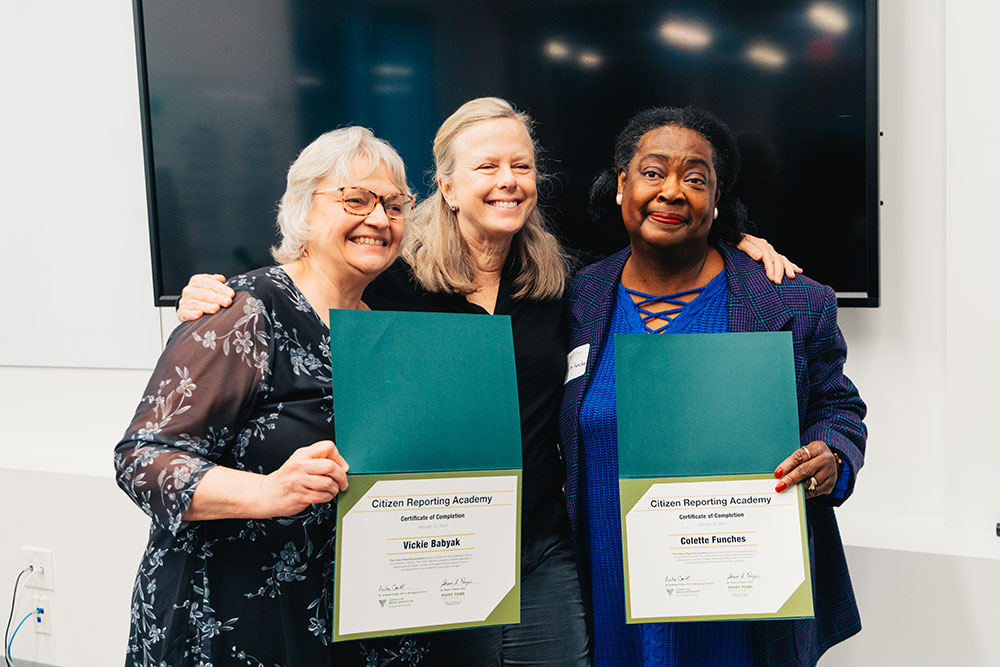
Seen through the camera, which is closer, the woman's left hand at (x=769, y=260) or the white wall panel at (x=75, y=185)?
the woman's left hand at (x=769, y=260)

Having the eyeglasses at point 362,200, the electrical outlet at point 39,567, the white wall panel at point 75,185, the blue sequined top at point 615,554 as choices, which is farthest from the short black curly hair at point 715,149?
the electrical outlet at point 39,567

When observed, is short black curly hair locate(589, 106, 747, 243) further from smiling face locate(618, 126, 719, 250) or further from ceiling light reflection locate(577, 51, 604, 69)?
ceiling light reflection locate(577, 51, 604, 69)

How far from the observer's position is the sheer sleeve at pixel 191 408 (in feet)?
3.27

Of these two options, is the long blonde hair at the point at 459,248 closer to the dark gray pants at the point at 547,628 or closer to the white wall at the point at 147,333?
the dark gray pants at the point at 547,628

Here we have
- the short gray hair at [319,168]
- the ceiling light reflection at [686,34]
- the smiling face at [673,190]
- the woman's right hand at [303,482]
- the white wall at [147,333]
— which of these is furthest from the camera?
the ceiling light reflection at [686,34]

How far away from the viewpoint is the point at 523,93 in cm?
197

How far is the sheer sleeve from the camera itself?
3.27 feet

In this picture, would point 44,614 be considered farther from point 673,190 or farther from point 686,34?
point 686,34

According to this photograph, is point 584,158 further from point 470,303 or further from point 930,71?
point 930,71

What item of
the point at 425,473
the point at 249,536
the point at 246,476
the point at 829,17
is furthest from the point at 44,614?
the point at 829,17

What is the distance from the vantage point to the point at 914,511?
1.86 meters

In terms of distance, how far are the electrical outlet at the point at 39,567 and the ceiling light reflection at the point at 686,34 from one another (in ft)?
8.16

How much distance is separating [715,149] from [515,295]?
0.46 meters

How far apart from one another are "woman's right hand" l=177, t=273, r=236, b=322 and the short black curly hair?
76cm
